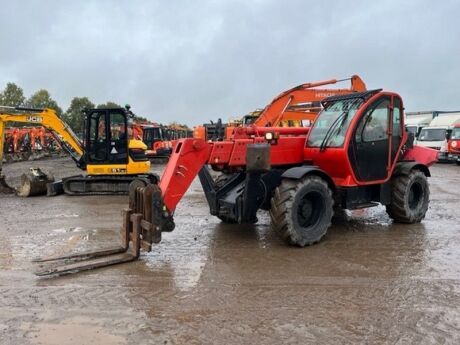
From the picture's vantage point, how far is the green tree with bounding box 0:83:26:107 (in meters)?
61.5

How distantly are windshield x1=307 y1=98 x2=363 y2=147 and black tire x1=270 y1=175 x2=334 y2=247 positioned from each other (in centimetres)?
76

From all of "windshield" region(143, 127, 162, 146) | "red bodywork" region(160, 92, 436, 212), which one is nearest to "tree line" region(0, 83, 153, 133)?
"windshield" region(143, 127, 162, 146)

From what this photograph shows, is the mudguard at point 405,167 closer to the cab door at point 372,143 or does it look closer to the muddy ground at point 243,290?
the cab door at point 372,143

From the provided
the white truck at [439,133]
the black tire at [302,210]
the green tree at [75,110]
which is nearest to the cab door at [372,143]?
the black tire at [302,210]

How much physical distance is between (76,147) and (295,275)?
10188 millimetres

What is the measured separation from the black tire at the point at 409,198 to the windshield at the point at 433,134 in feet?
62.7

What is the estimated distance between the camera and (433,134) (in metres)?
26.2

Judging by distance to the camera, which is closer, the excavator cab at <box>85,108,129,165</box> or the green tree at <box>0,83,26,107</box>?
the excavator cab at <box>85,108,129,165</box>

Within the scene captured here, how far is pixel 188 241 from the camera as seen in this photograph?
7062mm

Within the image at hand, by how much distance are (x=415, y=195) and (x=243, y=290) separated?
4.74 metres

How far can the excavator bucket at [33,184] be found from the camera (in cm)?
1255

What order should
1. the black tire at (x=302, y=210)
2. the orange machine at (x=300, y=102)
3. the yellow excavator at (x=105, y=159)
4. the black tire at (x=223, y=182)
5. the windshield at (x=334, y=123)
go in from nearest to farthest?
the black tire at (x=302, y=210), the windshield at (x=334, y=123), the black tire at (x=223, y=182), the orange machine at (x=300, y=102), the yellow excavator at (x=105, y=159)

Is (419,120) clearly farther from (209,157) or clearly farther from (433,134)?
(209,157)

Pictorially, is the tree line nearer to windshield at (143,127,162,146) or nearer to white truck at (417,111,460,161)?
windshield at (143,127,162,146)
